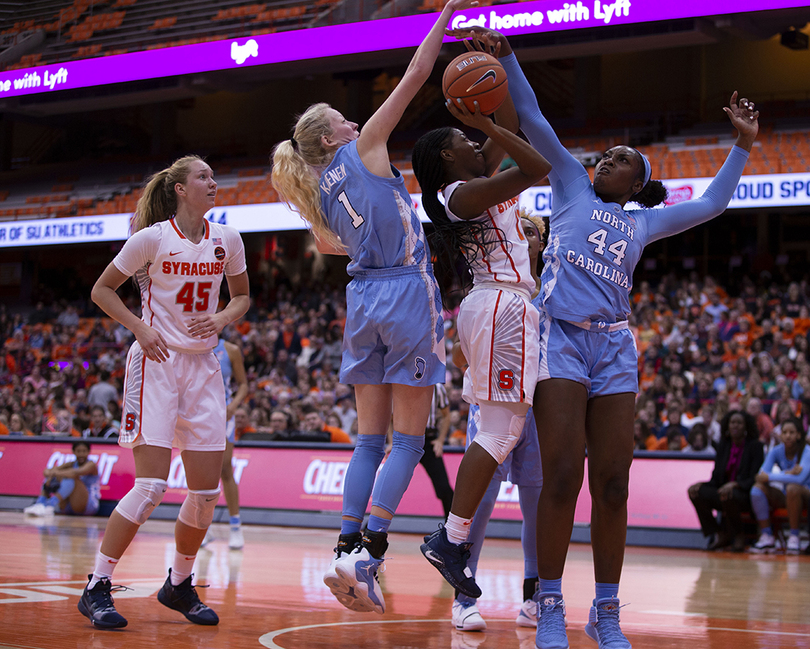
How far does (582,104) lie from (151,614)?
749 inches

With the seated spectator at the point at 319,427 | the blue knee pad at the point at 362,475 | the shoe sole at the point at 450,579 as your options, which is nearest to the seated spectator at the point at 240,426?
the seated spectator at the point at 319,427

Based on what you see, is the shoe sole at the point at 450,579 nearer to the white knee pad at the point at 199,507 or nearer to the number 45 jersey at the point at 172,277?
the white knee pad at the point at 199,507

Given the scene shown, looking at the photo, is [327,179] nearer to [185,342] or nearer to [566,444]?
[185,342]

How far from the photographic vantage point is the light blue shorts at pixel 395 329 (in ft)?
12.8

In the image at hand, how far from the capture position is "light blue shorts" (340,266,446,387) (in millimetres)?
3904

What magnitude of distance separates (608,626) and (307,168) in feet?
7.83

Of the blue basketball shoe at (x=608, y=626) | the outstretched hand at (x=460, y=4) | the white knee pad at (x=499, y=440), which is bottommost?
the blue basketball shoe at (x=608, y=626)

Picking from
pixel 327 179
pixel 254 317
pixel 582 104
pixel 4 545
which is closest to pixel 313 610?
pixel 327 179

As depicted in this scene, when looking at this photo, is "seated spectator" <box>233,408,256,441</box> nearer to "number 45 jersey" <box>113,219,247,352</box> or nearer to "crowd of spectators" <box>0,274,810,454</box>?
"crowd of spectators" <box>0,274,810,454</box>

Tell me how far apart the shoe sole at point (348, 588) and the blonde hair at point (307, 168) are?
1.50 m

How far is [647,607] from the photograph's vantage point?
17.8 feet

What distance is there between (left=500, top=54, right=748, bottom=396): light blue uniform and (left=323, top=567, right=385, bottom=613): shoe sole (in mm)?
1149

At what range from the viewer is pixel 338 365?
17.5 meters

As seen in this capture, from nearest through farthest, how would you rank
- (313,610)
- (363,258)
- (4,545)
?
(363,258) → (313,610) → (4,545)
